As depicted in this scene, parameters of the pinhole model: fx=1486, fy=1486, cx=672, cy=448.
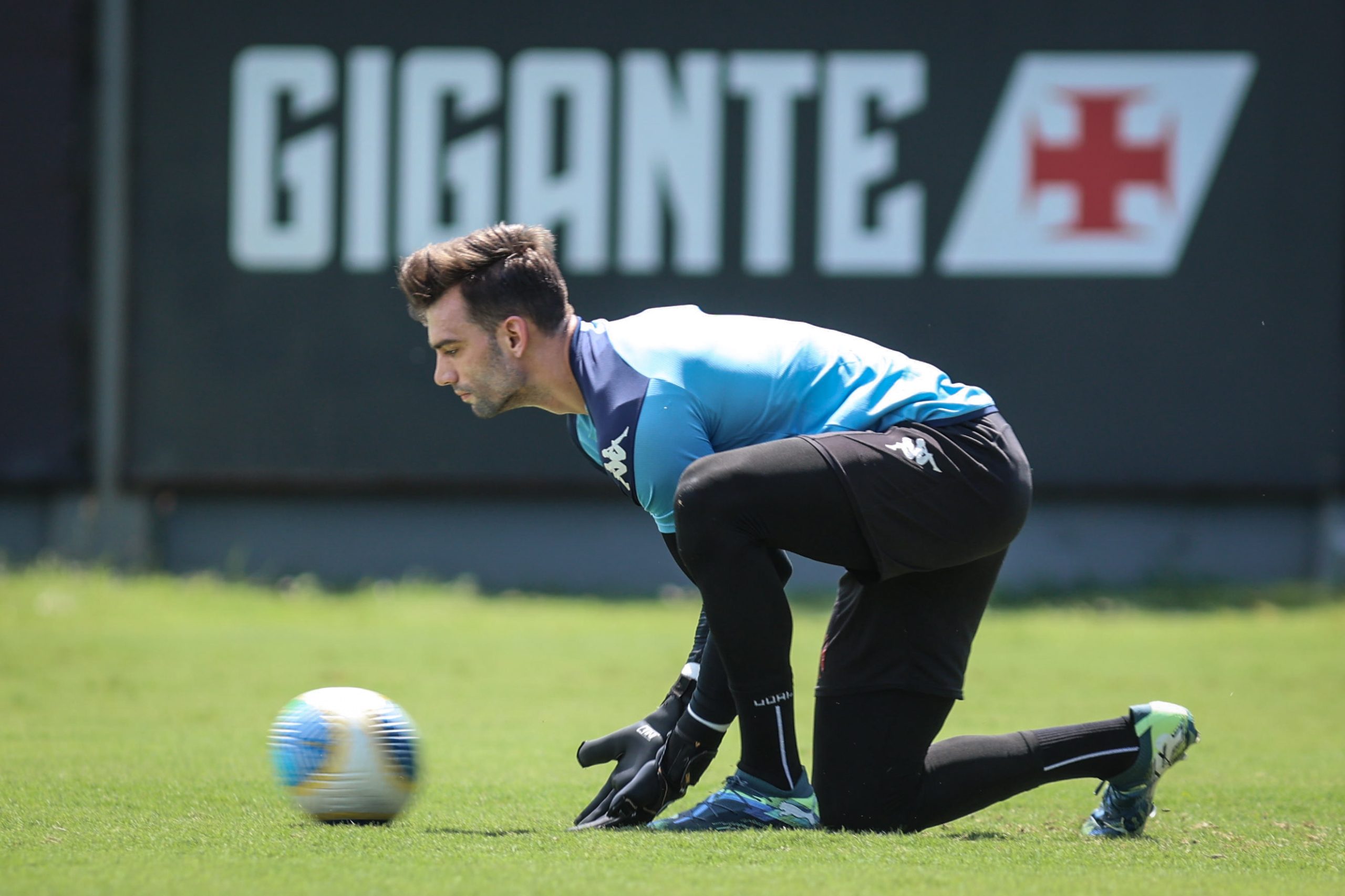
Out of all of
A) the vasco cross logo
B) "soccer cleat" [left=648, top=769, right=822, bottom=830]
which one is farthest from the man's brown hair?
the vasco cross logo

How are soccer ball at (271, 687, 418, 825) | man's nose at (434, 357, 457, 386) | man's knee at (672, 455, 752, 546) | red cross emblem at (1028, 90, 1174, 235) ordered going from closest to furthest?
man's knee at (672, 455, 752, 546), soccer ball at (271, 687, 418, 825), man's nose at (434, 357, 457, 386), red cross emblem at (1028, 90, 1174, 235)

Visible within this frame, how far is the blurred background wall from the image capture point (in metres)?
10.6

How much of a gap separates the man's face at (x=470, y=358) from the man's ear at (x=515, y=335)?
0.02 m

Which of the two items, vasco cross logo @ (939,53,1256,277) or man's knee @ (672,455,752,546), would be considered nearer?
man's knee @ (672,455,752,546)

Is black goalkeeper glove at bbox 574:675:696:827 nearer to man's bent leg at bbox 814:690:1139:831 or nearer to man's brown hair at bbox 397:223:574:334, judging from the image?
man's bent leg at bbox 814:690:1139:831

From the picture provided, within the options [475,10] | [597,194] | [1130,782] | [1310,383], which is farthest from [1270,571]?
[1130,782]

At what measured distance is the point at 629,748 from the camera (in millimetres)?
3941

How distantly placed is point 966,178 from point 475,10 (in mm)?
3737

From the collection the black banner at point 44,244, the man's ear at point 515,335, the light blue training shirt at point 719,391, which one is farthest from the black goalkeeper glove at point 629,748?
the black banner at point 44,244

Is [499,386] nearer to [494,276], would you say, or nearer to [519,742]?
[494,276]

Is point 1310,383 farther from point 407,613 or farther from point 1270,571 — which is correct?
point 407,613

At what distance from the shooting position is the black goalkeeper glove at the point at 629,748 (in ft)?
12.5

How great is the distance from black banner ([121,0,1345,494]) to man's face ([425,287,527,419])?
22.3 feet

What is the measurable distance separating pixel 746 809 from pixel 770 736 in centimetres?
Answer: 21
